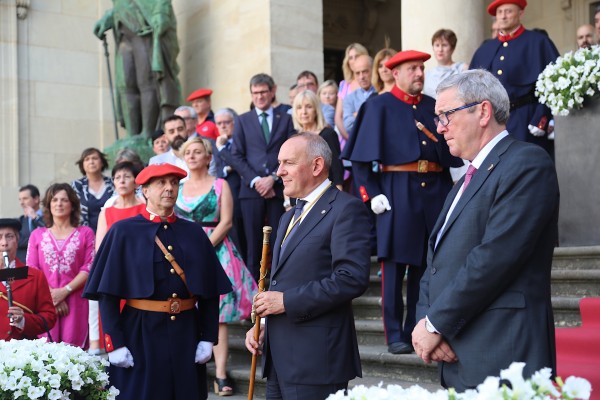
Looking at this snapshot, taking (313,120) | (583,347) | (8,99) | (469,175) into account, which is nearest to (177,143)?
(313,120)

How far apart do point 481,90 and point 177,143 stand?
5670 mm

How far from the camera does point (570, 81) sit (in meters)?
6.99

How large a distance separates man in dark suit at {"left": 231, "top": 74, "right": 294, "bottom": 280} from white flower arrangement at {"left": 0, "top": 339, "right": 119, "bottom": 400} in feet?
11.3

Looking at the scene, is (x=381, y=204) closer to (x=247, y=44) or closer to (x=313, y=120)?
(x=313, y=120)

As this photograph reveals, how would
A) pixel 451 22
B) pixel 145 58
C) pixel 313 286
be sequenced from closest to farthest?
1. pixel 313 286
2. pixel 451 22
3. pixel 145 58

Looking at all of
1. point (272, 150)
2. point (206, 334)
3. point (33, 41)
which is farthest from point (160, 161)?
point (33, 41)

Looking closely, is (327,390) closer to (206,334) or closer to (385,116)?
(206,334)

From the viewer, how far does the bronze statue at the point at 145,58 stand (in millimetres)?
12555

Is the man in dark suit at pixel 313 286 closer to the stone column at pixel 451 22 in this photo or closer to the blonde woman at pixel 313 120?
the blonde woman at pixel 313 120

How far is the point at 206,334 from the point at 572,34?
959 cm

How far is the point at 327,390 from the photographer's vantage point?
4211mm

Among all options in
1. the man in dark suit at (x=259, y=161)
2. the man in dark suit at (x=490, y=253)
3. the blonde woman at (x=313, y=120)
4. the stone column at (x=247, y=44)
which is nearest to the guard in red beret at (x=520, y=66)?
the blonde woman at (x=313, y=120)

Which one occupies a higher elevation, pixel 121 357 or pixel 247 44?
pixel 247 44

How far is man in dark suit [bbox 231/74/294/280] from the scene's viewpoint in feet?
26.5
